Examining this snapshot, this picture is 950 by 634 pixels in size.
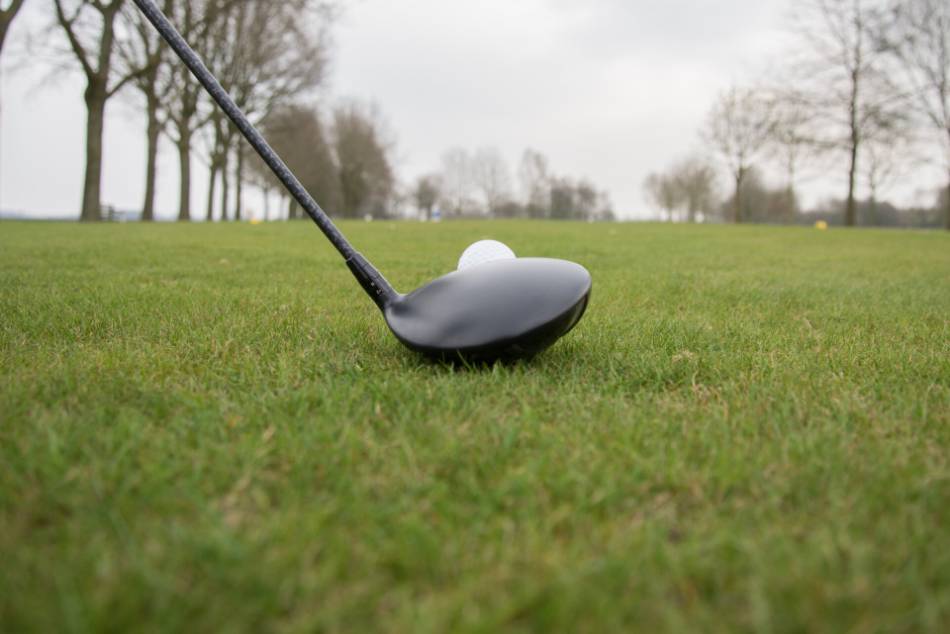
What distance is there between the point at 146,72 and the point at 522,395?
20057mm

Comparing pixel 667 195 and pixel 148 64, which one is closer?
pixel 148 64

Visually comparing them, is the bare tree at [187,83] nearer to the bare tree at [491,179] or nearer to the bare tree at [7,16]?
the bare tree at [7,16]

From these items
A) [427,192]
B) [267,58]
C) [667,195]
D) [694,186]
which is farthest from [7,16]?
[427,192]

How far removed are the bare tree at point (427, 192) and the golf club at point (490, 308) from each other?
69.7 meters

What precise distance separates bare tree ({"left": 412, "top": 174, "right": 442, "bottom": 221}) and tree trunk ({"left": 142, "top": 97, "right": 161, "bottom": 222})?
→ 50408 millimetres

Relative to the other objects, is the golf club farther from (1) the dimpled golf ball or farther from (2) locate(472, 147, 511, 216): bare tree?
(2) locate(472, 147, 511, 216): bare tree

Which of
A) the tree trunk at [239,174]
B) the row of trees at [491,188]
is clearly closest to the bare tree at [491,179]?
the row of trees at [491,188]

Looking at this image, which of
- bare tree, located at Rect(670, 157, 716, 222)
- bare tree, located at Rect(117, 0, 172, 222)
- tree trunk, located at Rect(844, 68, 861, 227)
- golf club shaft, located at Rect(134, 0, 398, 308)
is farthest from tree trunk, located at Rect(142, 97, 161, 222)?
bare tree, located at Rect(670, 157, 716, 222)

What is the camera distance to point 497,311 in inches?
67.7

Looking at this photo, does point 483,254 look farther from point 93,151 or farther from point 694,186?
point 694,186

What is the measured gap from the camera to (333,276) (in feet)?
15.6

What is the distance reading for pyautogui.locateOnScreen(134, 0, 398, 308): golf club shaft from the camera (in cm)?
202

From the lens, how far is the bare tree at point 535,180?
74.8 metres

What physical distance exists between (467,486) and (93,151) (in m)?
20.0
